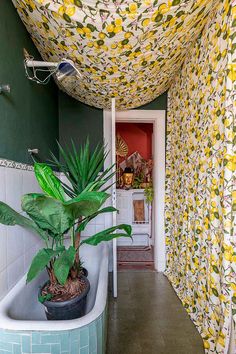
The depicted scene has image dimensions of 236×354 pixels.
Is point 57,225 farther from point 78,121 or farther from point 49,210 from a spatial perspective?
point 78,121

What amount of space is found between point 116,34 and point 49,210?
1.11 meters

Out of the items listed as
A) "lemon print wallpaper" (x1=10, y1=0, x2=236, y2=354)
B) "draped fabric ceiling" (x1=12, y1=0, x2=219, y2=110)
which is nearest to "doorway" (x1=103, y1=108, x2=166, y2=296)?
"lemon print wallpaper" (x1=10, y1=0, x2=236, y2=354)

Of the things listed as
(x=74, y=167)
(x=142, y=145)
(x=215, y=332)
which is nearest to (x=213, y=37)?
(x=74, y=167)

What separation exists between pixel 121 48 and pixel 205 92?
2.10ft

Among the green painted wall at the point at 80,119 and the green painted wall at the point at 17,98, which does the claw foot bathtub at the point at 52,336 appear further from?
the green painted wall at the point at 80,119

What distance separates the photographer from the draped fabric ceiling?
1.16m

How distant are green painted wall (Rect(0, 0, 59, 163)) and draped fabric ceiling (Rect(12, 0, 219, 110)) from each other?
0.34 ft

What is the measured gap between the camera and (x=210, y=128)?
1.43m

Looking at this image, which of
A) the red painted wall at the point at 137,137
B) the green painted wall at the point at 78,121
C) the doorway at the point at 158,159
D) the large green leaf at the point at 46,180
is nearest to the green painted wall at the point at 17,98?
the large green leaf at the point at 46,180

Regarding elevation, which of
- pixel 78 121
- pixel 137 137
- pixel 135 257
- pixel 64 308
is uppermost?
pixel 137 137

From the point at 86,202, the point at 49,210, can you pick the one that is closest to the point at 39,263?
the point at 49,210

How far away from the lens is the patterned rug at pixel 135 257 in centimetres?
277

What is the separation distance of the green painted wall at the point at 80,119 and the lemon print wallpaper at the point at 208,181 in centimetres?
58

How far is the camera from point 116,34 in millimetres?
1336
